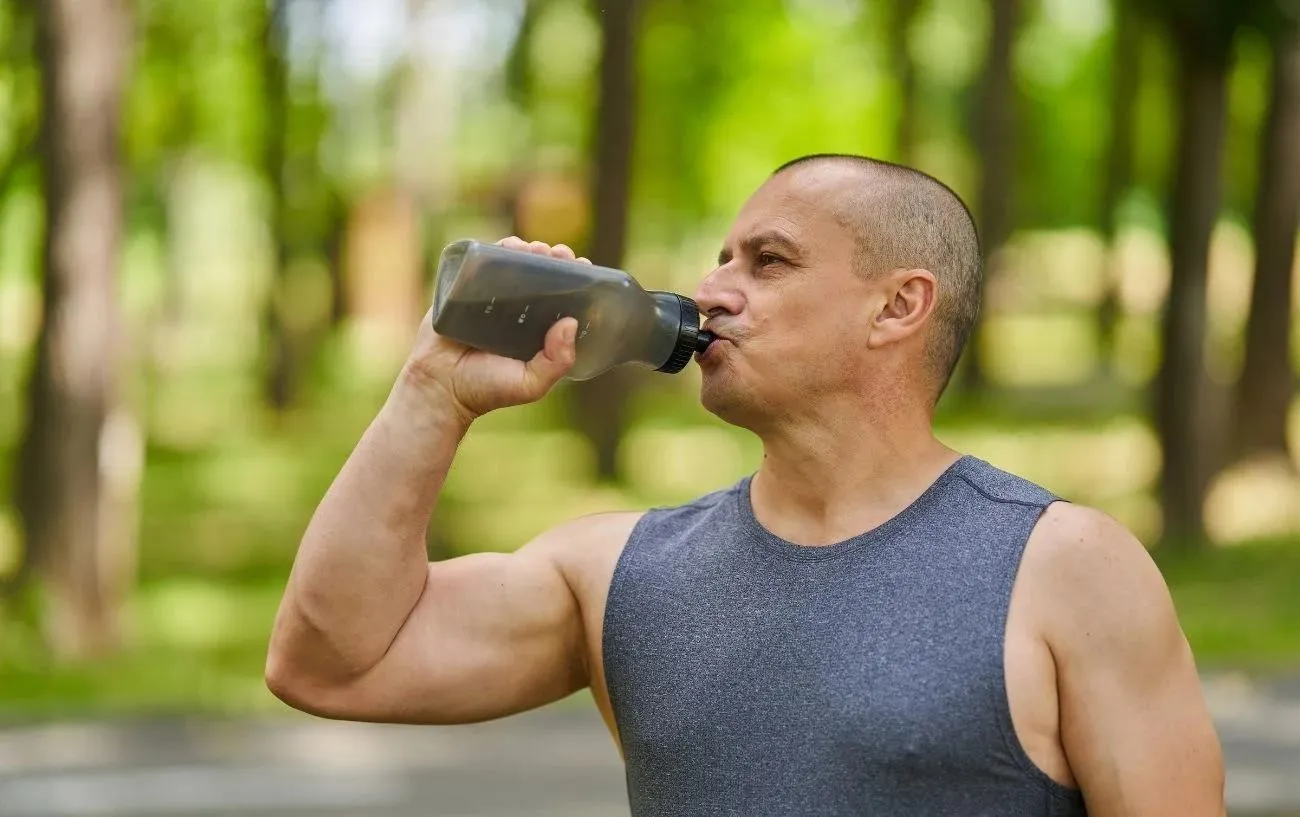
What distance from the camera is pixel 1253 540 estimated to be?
45.6ft

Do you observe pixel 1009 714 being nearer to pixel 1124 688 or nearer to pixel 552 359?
pixel 1124 688

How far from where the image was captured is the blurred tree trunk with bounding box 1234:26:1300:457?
1573cm

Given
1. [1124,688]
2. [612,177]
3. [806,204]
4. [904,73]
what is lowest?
[612,177]

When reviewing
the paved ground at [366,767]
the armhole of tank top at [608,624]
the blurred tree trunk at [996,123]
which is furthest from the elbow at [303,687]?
the blurred tree trunk at [996,123]

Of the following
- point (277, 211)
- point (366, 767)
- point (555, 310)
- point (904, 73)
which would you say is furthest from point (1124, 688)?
point (904, 73)

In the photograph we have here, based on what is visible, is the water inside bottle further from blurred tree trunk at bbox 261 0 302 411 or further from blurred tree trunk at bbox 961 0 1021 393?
blurred tree trunk at bbox 261 0 302 411

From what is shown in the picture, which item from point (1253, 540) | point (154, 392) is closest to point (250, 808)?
point (1253, 540)

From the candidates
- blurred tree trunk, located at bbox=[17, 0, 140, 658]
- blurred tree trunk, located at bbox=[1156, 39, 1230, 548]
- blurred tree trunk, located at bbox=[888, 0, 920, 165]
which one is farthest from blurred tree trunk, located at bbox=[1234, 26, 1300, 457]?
blurred tree trunk, located at bbox=[888, 0, 920, 165]

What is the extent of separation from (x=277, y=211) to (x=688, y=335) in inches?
989

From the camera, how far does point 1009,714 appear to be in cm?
214

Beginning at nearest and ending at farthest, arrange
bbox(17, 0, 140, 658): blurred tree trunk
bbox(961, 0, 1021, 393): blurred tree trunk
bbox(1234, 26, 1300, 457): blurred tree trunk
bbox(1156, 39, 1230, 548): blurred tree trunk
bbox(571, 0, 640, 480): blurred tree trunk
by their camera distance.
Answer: bbox(17, 0, 140, 658): blurred tree trunk
bbox(1156, 39, 1230, 548): blurred tree trunk
bbox(1234, 26, 1300, 457): blurred tree trunk
bbox(571, 0, 640, 480): blurred tree trunk
bbox(961, 0, 1021, 393): blurred tree trunk

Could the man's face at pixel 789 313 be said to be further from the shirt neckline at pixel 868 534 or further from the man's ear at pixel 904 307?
the shirt neckline at pixel 868 534

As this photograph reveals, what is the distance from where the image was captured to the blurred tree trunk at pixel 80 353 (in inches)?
431

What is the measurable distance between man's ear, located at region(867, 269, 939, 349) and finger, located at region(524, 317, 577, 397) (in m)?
0.39
